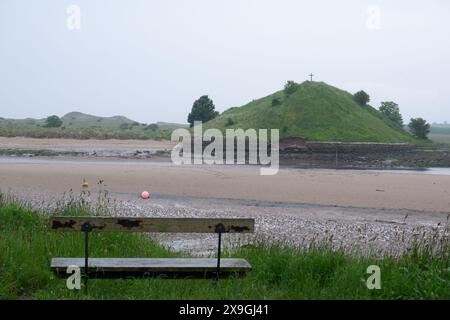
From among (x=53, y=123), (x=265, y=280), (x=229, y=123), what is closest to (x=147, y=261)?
(x=265, y=280)

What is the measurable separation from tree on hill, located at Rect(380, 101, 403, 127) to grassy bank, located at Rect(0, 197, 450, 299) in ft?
282

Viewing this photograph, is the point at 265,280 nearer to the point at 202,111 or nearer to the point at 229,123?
the point at 229,123

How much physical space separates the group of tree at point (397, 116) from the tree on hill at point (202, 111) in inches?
863

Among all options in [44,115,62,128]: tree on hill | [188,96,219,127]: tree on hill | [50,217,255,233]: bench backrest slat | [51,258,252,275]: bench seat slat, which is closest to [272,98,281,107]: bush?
[188,96,219,127]: tree on hill

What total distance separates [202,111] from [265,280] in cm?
7673

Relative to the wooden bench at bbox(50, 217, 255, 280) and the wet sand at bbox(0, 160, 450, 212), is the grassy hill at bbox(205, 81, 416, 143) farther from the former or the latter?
the wooden bench at bbox(50, 217, 255, 280)

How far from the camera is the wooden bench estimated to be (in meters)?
6.26

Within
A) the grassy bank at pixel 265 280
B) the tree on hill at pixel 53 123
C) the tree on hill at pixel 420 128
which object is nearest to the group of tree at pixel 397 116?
the tree on hill at pixel 420 128

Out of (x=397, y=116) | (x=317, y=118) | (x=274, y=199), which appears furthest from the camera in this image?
(x=397, y=116)

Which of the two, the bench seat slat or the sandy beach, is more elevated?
the bench seat slat

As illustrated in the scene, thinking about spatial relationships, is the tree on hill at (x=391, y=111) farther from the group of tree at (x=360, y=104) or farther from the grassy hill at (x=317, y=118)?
the grassy hill at (x=317, y=118)

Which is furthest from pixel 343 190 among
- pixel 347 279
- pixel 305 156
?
pixel 305 156

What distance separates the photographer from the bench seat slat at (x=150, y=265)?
633cm

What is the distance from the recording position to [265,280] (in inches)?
262
